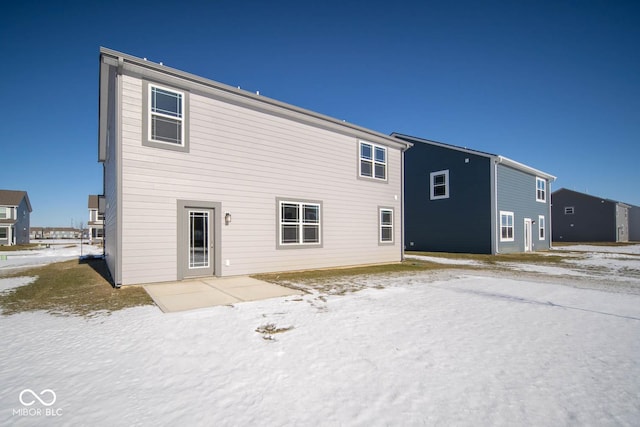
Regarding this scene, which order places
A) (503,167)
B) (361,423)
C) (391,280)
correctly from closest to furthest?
(361,423) → (391,280) → (503,167)

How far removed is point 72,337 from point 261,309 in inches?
112

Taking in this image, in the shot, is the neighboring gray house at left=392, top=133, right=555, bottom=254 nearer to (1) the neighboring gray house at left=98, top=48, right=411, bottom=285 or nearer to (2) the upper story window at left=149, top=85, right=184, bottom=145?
(1) the neighboring gray house at left=98, top=48, right=411, bottom=285

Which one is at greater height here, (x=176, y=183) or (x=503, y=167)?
(x=503, y=167)

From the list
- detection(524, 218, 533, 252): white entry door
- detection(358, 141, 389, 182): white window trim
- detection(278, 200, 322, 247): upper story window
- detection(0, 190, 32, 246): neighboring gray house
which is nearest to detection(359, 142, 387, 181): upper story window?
detection(358, 141, 389, 182): white window trim

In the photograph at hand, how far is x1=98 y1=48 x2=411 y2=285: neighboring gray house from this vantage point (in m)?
7.92

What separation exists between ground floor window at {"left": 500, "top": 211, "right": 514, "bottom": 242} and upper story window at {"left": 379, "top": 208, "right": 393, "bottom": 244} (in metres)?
9.65

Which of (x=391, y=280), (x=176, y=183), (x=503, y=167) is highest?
(x=503, y=167)

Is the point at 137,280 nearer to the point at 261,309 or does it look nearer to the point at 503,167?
the point at 261,309

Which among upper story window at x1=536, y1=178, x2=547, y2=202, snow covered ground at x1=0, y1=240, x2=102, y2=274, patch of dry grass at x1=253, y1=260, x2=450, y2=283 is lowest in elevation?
snow covered ground at x1=0, y1=240, x2=102, y2=274

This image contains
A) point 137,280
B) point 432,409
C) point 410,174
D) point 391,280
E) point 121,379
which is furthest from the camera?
point 410,174

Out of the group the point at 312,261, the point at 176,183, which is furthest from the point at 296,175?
the point at 176,183

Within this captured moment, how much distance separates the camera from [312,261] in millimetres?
11680

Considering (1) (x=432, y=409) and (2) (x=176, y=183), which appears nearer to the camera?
(1) (x=432, y=409)

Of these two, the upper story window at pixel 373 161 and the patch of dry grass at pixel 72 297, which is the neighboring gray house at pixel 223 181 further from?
the patch of dry grass at pixel 72 297
